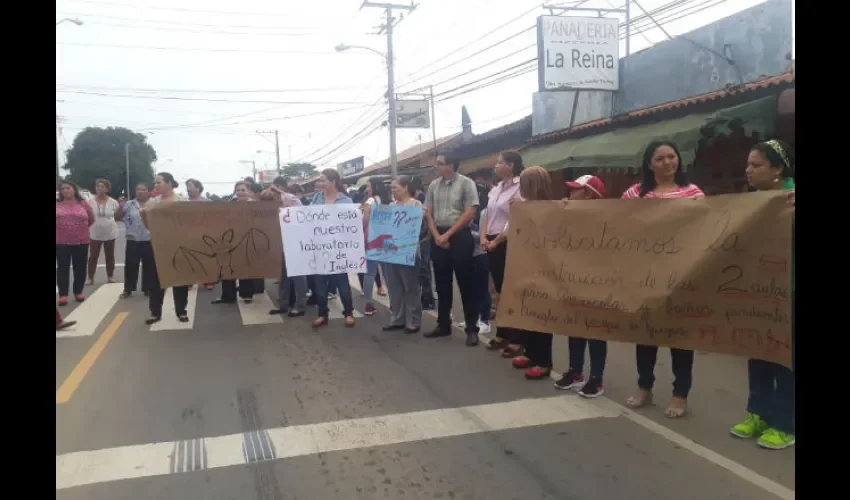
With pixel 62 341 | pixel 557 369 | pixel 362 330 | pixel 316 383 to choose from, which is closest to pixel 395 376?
pixel 316 383

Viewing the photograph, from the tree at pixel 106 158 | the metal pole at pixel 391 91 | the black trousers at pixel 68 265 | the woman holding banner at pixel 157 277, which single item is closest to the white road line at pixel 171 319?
the woman holding banner at pixel 157 277

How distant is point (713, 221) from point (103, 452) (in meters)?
3.80

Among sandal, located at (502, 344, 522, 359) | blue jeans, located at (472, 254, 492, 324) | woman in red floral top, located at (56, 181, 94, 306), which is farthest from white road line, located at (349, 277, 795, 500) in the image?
woman in red floral top, located at (56, 181, 94, 306)

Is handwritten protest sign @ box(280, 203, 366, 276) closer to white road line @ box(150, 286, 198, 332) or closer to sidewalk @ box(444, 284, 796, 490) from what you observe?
white road line @ box(150, 286, 198, 332)

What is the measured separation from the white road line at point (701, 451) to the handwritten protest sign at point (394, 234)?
112 inches

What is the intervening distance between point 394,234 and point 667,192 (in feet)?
11.4

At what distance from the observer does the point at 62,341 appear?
6770mm

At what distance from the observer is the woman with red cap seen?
466cm

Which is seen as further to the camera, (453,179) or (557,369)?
(453,179)

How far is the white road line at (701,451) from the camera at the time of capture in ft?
10.5

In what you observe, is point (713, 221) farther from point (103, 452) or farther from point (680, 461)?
point (103, 452)

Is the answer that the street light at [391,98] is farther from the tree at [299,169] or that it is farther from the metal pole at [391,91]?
the tree at [299,169]
